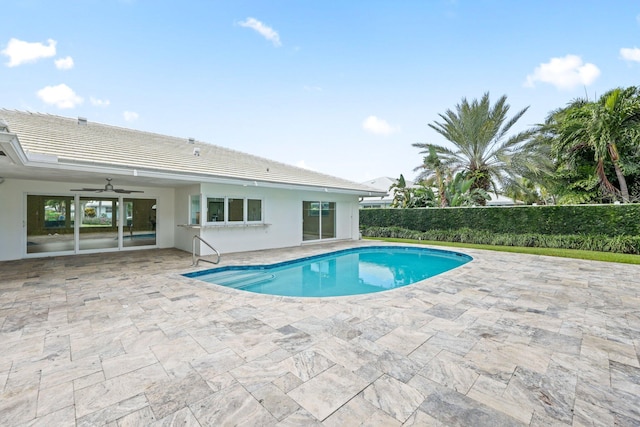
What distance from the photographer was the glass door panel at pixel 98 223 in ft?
37.0

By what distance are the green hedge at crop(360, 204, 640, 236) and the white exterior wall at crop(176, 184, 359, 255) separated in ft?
17.6

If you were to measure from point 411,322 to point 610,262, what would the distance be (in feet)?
30.8

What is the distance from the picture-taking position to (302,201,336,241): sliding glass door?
14.6 m

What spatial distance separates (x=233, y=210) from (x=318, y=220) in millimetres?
4971

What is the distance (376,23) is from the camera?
13.2 meters

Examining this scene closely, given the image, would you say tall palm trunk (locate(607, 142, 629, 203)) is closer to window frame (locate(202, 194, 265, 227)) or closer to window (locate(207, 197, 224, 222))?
window frame (locate(202, 194, 265, 227))

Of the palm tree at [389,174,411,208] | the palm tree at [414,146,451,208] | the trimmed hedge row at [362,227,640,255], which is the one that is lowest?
the trimmed hedge row at [362,227,640,255]

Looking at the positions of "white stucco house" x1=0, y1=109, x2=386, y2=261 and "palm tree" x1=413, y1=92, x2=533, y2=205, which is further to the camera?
"palm tree" x1=413, y1=92, x2=533, y2=205

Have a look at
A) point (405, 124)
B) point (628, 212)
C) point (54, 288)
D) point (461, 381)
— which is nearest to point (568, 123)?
point (628, 212)

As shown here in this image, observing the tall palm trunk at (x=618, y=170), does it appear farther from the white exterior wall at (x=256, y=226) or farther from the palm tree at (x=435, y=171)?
the white exterior wall at (x=256, y=226)

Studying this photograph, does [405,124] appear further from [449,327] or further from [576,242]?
[449,327]

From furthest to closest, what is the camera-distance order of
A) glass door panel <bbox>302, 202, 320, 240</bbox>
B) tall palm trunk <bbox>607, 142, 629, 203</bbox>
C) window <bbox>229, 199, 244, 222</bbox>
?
glass door panel <bbox>302, 202, 320, 240</bbox> → tall palm trunk <bbox>607, 142, 629, 203</bbox> → window <bbox>229, 199, 244, 222</bbox>

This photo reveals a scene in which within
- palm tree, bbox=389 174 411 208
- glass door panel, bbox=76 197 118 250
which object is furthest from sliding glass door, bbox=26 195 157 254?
palm tree, bbox=389 174 411 208

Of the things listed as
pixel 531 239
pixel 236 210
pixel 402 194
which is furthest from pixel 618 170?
pixel 236 210
